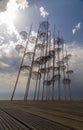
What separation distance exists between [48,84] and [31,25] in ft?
47.9

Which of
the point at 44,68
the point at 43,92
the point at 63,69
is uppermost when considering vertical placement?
the point at 63,69

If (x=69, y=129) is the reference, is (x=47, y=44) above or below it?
above

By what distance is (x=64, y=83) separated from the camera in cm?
5678

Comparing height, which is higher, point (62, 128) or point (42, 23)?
point (42, 23)

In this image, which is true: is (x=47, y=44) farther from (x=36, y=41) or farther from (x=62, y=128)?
(x=62, y=128)

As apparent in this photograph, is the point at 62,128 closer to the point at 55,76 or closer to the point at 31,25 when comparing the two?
the point at 31,25

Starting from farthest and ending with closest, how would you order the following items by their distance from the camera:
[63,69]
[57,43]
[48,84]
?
1. [63,69]
2. [57,43]
3. [48,84]

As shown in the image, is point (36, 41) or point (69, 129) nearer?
point (69, 129)

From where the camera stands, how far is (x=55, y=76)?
51000 mm

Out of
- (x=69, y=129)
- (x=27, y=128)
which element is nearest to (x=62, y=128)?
(x=69, y=129)

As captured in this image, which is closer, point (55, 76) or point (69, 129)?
point (69, 129)

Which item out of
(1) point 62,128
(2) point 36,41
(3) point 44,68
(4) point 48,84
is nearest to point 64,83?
(4) point 48,84

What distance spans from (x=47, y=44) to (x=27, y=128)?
1588 inches

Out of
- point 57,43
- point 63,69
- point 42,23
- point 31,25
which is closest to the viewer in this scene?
point 31,25
